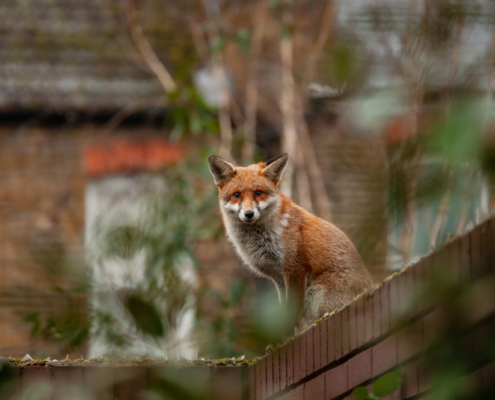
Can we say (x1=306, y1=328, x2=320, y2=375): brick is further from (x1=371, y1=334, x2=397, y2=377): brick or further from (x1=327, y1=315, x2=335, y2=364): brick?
(x1=371, y1=334, x2=397, y2=377): brick

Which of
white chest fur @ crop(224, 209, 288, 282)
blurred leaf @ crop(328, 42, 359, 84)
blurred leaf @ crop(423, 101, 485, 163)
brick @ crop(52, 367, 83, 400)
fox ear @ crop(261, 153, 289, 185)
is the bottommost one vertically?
blurred leaf @ crop(423, 101, 485, 163)

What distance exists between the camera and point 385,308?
75.7 inches

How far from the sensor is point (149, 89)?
8.14 metres

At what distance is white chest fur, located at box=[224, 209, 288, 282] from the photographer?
13.1 ft

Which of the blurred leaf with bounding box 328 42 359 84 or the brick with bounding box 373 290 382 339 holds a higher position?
the blurred leaf with bounding box 328 42 359 84

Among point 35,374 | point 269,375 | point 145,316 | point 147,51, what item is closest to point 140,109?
point 147,51

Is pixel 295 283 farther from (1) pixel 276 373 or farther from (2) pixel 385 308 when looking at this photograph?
(2) pixel 385 308

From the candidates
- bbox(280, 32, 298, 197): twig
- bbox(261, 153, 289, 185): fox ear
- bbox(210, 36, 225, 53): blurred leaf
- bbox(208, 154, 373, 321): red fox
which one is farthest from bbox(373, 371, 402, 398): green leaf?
bbox(280, 32, 298, 197): twig

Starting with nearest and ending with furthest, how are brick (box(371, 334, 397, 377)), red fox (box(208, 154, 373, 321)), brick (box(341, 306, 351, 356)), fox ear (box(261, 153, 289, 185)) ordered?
brick (box(371, 334, 397, 377))
brick (box(341, 306, 351, 356))
red fox (box(208, 154, 373, 321))
fox ear (box(261, 153, 289, 185))

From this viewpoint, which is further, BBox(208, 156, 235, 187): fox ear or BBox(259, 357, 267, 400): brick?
BBox(208, 156, 235, 187): fox ear

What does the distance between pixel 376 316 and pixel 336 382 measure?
415 mm

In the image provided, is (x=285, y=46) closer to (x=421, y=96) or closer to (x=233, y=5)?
(x=233, y=5)

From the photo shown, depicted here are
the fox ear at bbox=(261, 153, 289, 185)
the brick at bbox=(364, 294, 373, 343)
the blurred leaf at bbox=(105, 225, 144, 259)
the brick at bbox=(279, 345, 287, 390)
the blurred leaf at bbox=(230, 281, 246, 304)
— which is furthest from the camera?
the blurred leaf at bbox=(230, 281, 246, 304)

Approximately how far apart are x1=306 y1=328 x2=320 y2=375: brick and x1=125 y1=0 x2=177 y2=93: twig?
19.3ft
